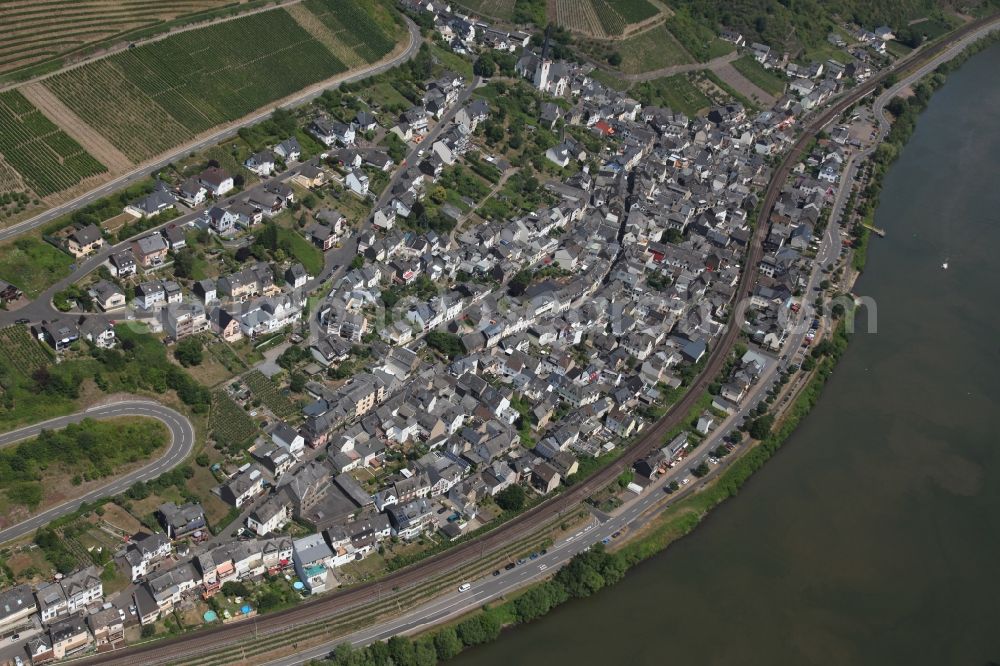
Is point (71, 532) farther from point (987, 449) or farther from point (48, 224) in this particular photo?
point (987, 449)

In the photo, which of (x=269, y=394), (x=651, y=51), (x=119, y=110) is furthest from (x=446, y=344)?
(x=651, y=51)

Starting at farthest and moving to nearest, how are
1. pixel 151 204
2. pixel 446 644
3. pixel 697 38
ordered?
pixel 697 38 → pixel 151 204 → pixel 446 644

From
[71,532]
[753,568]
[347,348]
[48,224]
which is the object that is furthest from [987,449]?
[48,224]

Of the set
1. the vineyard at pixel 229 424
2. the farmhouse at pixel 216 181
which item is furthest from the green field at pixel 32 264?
the vineyard at pixel 229 424

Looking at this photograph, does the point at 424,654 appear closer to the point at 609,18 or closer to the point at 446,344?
the point at 446,344

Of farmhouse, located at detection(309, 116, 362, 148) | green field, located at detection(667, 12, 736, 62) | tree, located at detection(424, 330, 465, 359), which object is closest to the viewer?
tree, located at detection(424, 330, 465, 359)

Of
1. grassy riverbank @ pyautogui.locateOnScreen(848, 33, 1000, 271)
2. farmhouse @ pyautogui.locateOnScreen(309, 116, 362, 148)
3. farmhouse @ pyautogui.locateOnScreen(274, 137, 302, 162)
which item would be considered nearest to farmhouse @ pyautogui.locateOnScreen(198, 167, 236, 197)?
farmhouse @ pyautogui.locateOnScreen(274, 137, 302, 162)

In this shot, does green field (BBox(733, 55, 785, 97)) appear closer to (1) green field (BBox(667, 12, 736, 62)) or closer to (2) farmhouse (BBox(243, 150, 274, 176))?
(1) green field (BBox(667, 12, 736, 62))
